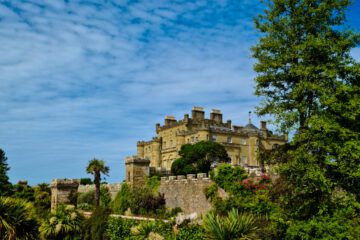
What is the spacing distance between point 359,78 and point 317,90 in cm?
182

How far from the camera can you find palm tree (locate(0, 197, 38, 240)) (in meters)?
18.1

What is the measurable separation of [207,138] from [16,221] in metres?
37.3

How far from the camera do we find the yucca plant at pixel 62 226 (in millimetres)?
24969

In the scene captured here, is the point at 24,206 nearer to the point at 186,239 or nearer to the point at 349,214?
the point at 186,239

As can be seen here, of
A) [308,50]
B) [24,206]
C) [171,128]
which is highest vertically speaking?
[171,128]

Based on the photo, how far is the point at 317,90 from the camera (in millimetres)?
14422

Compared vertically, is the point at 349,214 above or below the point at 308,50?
below

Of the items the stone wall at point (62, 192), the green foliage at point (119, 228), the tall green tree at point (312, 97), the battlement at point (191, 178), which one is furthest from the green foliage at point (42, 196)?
the tall green tree at point (312, 97)

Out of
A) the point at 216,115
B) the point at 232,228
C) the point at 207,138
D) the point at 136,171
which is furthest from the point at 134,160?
the point at 216,115

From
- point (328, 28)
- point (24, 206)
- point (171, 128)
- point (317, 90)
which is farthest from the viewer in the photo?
point (171, 128)

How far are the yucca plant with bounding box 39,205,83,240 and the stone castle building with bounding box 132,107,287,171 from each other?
2734 cm

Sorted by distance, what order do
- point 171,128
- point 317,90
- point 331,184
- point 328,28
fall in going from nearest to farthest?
point 331,184 → point 317,90 → point 328,28 → point 171,128

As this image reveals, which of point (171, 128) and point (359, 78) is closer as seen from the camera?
point (359, 78)

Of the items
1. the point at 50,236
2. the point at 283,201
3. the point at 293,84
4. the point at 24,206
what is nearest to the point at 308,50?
the point at 293,84
